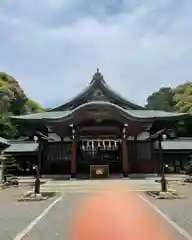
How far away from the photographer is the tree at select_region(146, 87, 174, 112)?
62.9 m

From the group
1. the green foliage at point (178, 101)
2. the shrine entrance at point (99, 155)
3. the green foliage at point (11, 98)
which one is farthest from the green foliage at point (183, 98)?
the green foliage at point (11, 98)

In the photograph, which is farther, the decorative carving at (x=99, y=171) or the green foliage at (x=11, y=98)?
the green foliage at (x=11, y=98)

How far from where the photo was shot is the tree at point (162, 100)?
2475 inches

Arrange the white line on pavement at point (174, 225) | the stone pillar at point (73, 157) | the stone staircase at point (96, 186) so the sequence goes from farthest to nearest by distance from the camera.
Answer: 1. the stone pillar at point (73, 157)
2. the stone staircase at point (96, 186)
3. the white line on pavement at point (174, 225)

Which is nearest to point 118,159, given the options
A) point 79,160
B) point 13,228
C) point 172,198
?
point 79,160

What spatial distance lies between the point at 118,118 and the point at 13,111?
36295 millimetres

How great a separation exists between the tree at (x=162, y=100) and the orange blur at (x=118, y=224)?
49661 millimetres

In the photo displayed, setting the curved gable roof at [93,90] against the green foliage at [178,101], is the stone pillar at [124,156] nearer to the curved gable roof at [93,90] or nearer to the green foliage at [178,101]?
the curved gable roof at [93,90]

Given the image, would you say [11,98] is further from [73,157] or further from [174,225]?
[174,225]

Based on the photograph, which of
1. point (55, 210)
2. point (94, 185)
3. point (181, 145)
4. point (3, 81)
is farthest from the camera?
point (3, 81)

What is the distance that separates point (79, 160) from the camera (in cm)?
2939

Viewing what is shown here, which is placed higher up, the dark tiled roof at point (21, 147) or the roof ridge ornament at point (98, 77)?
the roof ridge ornament at point (98, 77)

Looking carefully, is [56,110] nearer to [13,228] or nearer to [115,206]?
[115,206]

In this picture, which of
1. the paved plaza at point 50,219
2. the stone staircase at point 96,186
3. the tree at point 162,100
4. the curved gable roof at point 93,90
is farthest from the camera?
the tree at point 162,100
